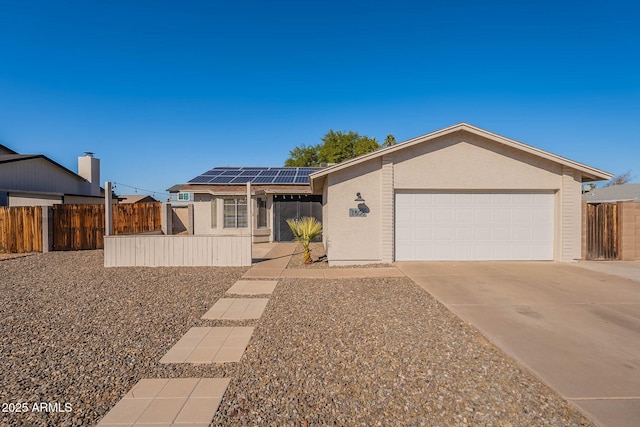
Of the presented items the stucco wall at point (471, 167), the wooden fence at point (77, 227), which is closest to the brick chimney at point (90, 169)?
the wooden fence at point (77, 227)

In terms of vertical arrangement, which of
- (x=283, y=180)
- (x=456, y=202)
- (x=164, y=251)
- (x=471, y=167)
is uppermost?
(x=283, y=180)

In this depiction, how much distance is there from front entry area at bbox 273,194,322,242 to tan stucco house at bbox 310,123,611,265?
6.22 m

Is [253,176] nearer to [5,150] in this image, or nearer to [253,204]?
[253,204]

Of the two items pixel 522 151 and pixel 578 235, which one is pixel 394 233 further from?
pixel 578 235

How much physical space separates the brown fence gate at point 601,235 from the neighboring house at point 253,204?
1102 cm

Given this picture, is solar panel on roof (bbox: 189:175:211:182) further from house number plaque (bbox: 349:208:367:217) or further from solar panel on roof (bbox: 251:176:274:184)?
house number plaque (bbox: 349:208:367:217)

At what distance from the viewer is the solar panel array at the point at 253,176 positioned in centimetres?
1692

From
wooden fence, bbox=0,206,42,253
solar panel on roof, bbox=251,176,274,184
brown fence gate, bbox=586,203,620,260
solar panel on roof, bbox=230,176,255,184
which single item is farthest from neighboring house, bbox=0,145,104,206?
brown fence gate, bbox=586,203,620,260

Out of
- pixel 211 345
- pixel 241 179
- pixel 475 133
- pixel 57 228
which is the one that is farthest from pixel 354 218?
pixel 57 228

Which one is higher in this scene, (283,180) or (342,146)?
(342,146)

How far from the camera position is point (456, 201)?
36.0 feet

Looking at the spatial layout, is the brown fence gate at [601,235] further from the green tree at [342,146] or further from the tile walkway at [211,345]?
the green tree at [342,146]

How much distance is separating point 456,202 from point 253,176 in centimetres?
1125

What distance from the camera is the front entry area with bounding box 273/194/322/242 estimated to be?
1692cm
